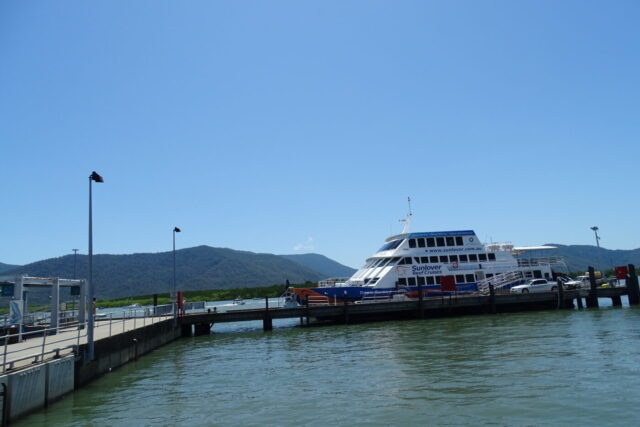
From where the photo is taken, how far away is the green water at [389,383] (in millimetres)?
12578

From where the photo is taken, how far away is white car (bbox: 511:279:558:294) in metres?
40.2

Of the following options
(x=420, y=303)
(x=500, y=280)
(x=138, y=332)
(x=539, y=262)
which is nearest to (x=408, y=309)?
(x=420, y=303)

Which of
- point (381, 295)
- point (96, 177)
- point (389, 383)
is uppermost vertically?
point (96, 177)

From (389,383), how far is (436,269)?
994 inches

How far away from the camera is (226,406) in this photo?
1441cm

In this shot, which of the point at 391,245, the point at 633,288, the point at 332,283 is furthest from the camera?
the point at 391,245

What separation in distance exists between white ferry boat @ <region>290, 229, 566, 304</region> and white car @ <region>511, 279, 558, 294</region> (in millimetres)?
884

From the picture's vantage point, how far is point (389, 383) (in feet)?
53.1

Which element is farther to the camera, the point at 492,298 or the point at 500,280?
the point at 500,280

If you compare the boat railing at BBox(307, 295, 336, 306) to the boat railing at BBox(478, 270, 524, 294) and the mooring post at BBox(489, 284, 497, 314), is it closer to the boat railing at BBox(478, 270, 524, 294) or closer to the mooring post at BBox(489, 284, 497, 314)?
the mooring post at BBox(489, 284, 497, 314)

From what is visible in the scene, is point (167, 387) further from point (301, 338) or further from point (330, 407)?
point (301, 338)

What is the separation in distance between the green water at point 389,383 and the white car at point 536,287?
11.6 m

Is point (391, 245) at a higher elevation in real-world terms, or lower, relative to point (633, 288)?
higher

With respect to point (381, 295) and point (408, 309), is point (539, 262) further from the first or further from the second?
point (381, 295)
